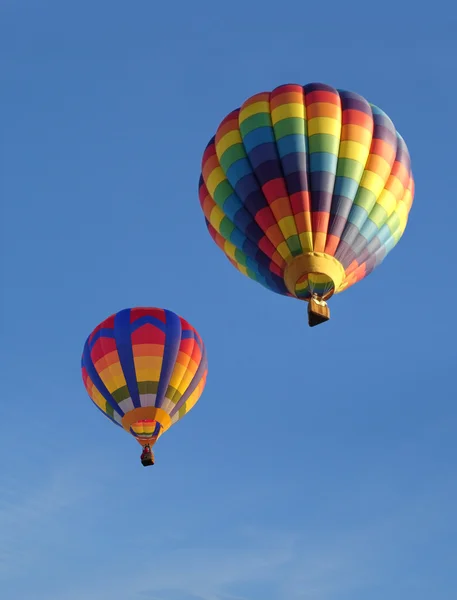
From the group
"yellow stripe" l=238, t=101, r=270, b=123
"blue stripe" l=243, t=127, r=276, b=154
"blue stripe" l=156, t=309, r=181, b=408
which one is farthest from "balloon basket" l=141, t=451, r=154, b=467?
"yellow stripe" l=238, t=101, r=270, b=123

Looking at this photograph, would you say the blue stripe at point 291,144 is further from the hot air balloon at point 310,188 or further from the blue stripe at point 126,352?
the blue stripe at point 126,352

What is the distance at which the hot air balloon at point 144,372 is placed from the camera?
30.4m

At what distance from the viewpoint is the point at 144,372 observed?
3048 centimetres

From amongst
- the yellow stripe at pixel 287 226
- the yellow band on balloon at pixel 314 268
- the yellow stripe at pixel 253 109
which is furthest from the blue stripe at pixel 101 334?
the yellow stripe at pixel 253 109

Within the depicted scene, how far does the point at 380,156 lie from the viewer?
1057 inches

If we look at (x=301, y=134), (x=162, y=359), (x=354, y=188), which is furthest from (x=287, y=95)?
(x=162, y=359)

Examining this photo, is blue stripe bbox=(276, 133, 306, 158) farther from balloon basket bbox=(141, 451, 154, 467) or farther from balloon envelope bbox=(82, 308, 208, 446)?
balloon basket bbox=(141, 451, 154, 467)

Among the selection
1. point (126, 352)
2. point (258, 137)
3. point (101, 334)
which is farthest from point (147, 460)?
point (258, 137)

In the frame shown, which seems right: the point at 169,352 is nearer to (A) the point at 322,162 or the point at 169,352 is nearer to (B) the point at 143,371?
(B) the point at 143,371

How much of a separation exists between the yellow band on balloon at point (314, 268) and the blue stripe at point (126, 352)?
6018mm

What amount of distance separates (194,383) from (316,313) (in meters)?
6.45

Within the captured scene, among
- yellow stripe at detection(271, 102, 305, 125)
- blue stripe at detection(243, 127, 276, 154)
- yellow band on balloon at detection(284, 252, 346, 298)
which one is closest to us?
yellow band on balloon at detection(284, 252, 346, 298)

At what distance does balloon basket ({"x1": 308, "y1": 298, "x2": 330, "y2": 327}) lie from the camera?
85.4 ft

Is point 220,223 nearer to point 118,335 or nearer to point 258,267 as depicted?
point 258,267
